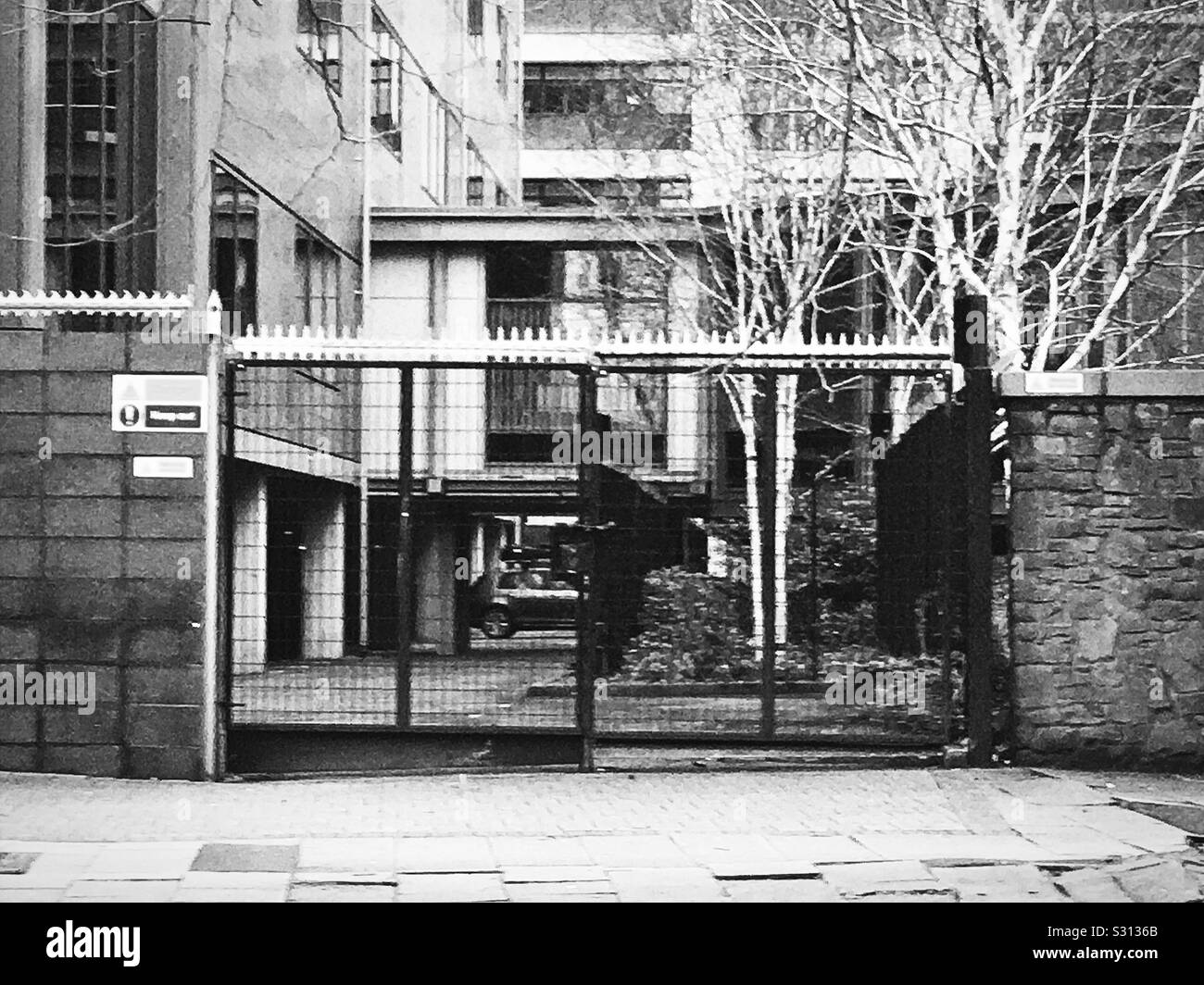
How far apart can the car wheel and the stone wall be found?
3623 millimetres

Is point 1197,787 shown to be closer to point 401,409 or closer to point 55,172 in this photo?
point 401,409

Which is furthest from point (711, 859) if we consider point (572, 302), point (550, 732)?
point (572, 302)

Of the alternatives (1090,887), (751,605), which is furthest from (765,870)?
(751,605)

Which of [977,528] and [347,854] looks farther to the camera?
[977,528]

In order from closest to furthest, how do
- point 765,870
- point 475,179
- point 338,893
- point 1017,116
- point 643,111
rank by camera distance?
1. point 338,893
2. point 765,870
3. point 1017,116
4. point 643,111
5. point 475,179

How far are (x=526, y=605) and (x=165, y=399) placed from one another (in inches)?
178

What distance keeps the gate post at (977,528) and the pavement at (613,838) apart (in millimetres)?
393

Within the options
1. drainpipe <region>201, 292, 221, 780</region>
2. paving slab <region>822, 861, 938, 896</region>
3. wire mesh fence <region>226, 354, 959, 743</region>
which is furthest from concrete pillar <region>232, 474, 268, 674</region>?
paving slab <region>822, 861, 938, 896</region>

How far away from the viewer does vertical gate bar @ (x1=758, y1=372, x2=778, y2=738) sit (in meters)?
10.5

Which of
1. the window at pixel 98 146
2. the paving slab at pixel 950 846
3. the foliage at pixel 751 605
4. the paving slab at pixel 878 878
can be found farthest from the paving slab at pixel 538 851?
the window at pixel 98 146

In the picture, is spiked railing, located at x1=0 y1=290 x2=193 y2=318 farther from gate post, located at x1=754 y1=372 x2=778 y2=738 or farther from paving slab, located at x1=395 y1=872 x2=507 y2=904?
paving slab, located at x1=395 y1=872 x2=507 y2=904

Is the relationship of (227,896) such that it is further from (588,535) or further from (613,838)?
(588,535)

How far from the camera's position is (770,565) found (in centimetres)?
1073

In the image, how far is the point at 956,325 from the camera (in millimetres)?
10648
